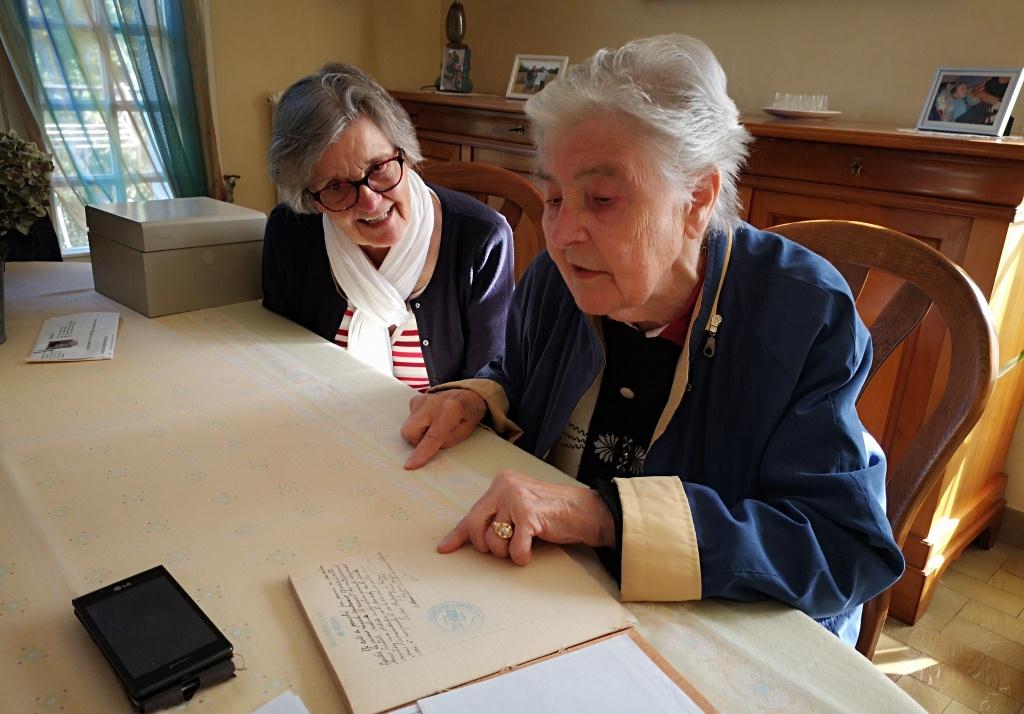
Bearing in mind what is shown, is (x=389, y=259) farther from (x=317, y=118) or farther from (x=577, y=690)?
(x=577, y=690)

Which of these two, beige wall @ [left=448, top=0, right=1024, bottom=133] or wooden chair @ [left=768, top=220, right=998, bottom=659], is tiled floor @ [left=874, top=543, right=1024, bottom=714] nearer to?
wooden chair @ [left=768, top=220, right=998, bottom=659]

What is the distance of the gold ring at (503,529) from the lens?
0.81 m

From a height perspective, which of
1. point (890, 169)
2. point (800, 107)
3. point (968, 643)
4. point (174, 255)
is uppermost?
point (800, 107)

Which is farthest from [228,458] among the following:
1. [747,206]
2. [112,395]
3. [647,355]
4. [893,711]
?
[747,206]

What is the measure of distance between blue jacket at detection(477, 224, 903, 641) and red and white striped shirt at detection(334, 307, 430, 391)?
61 cm

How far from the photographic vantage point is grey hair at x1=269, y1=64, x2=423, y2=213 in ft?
4.72

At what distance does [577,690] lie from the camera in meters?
0.64

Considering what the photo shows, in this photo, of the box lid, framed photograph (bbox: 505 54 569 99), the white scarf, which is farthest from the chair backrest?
framed photograph (bbox: 505 54 569 99)

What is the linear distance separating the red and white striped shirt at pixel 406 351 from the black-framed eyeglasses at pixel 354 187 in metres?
0.25

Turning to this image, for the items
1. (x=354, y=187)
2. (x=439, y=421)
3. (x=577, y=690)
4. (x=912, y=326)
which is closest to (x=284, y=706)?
(x=577, y=690)

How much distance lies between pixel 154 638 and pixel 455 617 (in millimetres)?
262

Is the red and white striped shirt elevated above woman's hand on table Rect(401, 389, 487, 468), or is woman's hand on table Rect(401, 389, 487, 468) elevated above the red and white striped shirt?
woman's hand on table Rect(401, 389, 487, 468)

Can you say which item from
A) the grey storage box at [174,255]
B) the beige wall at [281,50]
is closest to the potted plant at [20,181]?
the grey storage box at [174,255]

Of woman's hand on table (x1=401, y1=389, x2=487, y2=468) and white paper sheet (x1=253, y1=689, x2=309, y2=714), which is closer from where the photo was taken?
white paper sheet (x1=253, y1=689, x2=309, y2=714)
